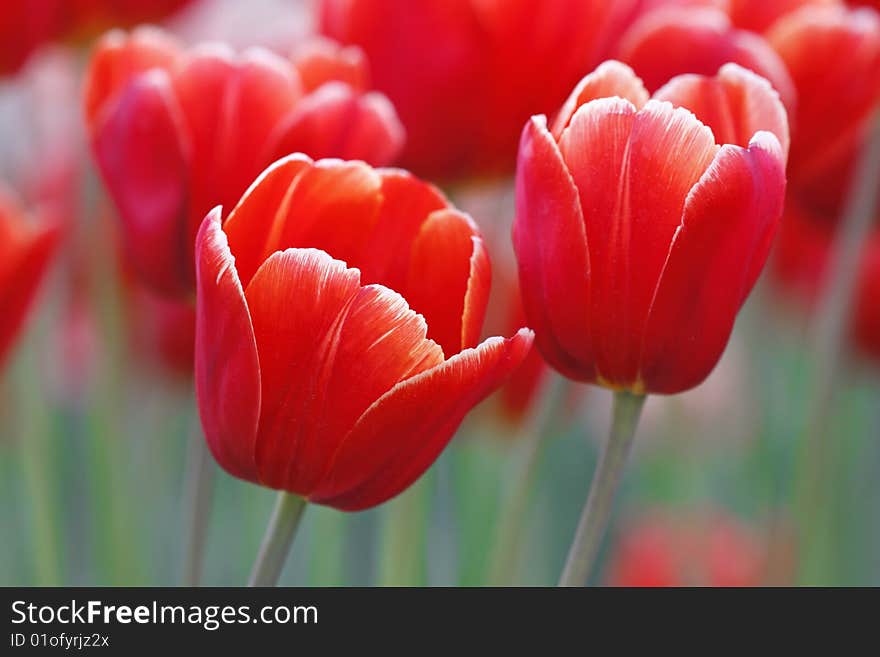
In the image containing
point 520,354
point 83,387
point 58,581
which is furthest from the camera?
point 83,387

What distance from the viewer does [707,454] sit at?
882 mm

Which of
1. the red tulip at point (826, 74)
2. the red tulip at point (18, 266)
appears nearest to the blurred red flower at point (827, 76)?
the red tulip at point (826, 74)

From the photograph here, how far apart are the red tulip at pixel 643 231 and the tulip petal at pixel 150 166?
0.11 metres

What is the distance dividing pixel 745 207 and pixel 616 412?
0.05 m

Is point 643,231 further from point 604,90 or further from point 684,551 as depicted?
point 684,551

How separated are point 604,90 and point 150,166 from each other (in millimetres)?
127

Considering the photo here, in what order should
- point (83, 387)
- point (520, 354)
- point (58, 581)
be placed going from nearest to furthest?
point (520, 354)
point (58, 581)
point (83, 387)

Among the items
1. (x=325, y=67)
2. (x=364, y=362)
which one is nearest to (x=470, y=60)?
(x=325, y=67)

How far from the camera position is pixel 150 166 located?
368 mm

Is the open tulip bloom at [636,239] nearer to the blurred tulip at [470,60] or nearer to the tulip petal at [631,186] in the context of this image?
the tulip petal at [631,186]

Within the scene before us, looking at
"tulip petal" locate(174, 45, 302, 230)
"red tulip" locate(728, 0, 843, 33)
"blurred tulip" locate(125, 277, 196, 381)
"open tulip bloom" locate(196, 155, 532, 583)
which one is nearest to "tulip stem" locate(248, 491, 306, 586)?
"open tulip bloom" locate(196, 155, 532, 583)

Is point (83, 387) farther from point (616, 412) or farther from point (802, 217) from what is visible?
point (616, 412)

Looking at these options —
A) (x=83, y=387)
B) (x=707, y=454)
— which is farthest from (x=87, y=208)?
(x=707, y=454)

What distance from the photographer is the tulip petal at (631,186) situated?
0.29 m
